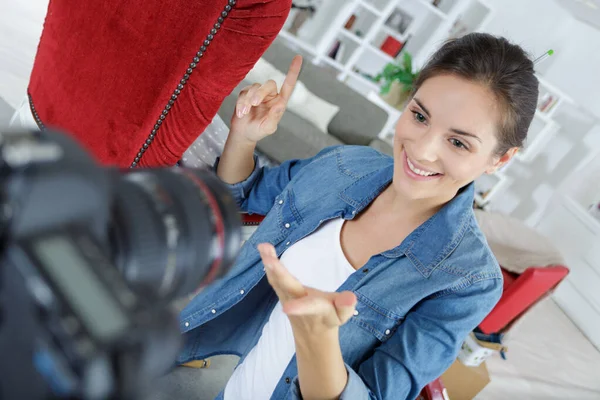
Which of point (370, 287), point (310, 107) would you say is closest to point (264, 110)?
point (370, 287)

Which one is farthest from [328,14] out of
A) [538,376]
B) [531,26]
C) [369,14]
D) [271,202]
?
[271,202]

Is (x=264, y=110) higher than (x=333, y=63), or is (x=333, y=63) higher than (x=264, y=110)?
(x=264, y=110)

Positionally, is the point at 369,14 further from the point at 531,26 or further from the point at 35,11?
the point at 35,11

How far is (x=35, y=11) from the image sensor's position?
11.3 feet

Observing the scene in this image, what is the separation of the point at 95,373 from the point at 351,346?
2.40ft

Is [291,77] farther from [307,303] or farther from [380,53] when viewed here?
[380,53]

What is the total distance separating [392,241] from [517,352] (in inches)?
104

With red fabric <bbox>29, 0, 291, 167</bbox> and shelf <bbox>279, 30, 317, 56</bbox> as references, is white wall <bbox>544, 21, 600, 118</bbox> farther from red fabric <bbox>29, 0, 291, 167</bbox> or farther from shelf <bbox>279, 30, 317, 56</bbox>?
red fabric <bbox>29, 0, 291, 167</bbox>

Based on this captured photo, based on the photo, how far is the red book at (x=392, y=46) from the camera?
17.0 ft

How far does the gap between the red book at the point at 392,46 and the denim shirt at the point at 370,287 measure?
425cm

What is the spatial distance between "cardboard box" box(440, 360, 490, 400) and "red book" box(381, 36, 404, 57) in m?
3.62

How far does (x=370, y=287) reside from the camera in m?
0.98

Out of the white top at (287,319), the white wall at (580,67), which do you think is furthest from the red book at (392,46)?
the white top at (287,319)

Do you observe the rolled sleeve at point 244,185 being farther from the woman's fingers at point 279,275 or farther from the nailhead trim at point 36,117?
the woman's fingers at point 279,275
